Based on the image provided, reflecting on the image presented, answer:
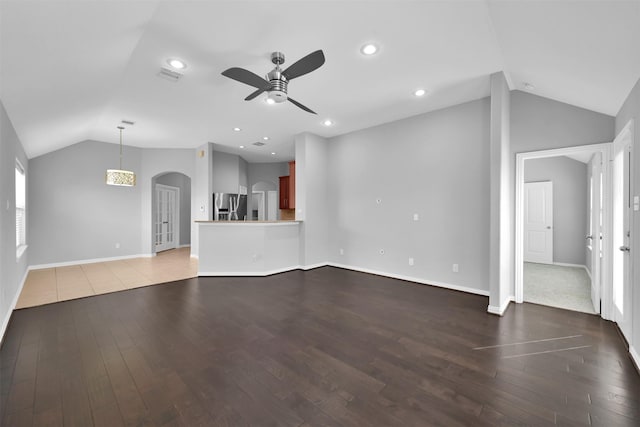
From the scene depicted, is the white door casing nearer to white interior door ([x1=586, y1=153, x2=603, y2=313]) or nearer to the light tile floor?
the light tile floor

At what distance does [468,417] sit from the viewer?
5.27 ft

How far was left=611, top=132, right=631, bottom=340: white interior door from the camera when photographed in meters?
2.57

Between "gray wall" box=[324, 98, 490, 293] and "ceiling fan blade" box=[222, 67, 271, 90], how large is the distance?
306cm

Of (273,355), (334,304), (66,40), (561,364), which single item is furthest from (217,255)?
(561,364)

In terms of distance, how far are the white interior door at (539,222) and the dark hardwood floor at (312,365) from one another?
12.8ft

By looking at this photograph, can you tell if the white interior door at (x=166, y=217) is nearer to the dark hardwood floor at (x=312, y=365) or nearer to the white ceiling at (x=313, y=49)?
the white ceiling at (x=313, y=49)

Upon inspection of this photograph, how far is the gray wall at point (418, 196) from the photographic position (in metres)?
4.02

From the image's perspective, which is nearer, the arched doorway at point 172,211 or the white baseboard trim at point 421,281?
Answer: the white baseboard trim at point 421,281

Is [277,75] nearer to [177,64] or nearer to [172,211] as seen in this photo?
[177,64]

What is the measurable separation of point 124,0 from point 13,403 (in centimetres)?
289

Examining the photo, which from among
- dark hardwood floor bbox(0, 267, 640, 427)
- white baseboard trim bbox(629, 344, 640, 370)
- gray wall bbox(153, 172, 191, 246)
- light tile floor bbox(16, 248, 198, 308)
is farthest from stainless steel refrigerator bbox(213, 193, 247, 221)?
white baseboard trim bbox(629, 344, 640, 370)

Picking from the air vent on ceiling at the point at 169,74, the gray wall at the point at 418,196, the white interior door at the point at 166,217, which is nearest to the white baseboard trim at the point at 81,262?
the white interior door at the point at 166,217

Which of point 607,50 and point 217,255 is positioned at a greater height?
point 607,50

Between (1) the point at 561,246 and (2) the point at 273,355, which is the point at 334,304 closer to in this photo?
(2) the point at 273,355
